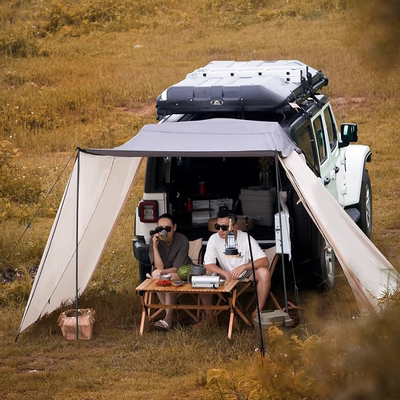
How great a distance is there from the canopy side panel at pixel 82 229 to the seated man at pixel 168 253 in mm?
592

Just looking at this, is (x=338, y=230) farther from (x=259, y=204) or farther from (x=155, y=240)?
(x=155, y=240)

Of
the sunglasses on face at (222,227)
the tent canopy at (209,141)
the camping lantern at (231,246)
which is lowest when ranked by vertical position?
the camping lantern at (231,246)

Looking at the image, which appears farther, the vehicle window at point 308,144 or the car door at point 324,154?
the car door at point 324,154

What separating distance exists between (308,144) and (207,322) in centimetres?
194

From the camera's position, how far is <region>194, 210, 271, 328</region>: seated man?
6.87m

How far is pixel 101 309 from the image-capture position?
7441mm

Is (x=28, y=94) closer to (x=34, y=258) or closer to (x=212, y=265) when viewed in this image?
(x=34, y=258)

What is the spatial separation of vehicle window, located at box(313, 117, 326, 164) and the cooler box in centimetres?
85

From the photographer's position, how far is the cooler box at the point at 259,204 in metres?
7.36

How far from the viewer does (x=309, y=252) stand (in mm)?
7273

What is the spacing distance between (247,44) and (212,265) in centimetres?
1273

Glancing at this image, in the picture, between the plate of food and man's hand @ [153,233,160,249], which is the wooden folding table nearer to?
the plate of food

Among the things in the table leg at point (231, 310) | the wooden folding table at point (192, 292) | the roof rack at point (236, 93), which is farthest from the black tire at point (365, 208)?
the table leg at point (231, 310)

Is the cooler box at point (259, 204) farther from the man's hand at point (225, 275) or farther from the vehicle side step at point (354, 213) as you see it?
the vehicle side step at point (354, 213)
